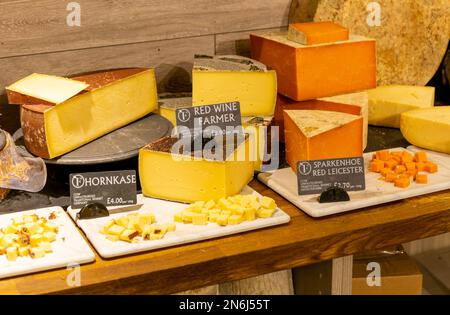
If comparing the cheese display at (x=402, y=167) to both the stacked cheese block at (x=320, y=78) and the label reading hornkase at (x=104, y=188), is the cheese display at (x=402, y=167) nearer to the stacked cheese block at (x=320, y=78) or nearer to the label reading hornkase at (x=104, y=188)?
the stacked cheese block at (x=320, y=78)

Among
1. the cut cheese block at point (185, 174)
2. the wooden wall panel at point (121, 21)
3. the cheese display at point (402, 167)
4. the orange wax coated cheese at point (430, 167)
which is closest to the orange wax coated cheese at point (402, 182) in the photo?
the cheese display at point (402, 167)

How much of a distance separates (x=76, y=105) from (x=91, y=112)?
0.06m

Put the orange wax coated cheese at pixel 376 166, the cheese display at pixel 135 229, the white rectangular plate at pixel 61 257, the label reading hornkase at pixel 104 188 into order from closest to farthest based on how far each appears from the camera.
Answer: the white rectangular plate at pixel 61 257 → the cheese display at pixel 135 229 → the label reading hornkase at pixel 104 188 → the orange wax coated cheese at pixel 376 166

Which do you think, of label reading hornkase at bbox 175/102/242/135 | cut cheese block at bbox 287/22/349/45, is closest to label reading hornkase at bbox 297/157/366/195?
label reading hornkase at bbox 175/102/242/135

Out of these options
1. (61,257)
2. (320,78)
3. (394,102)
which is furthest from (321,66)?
(61,257)

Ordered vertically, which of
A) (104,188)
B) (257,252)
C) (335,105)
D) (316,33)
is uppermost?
(316,33)

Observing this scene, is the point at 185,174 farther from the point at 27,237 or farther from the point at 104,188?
the point at 27,237

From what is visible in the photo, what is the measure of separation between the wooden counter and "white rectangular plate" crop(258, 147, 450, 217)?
0.02 meters

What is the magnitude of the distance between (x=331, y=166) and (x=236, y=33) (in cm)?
89

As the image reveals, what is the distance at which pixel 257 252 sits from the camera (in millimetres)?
1623

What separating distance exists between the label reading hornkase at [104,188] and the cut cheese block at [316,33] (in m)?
0.79

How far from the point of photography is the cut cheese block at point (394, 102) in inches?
95.7
